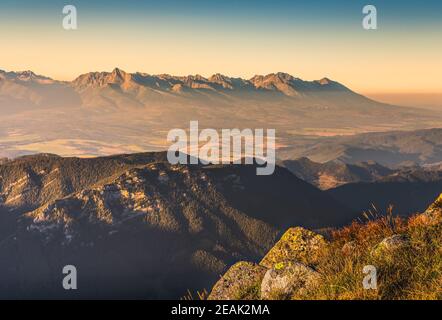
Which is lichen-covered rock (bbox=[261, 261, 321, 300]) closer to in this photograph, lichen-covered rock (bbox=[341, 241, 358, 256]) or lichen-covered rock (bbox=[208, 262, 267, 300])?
lichen-covered rock (bbox=[208, 262, 267, 300])

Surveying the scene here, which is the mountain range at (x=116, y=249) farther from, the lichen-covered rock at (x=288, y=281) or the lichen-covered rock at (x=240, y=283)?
the lichen-covered rock at (x=288, y=281)

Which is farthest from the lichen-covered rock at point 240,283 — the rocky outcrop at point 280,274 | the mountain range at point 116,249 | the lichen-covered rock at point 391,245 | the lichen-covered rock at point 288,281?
the mountain range at point 116,249

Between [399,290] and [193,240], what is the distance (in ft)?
605

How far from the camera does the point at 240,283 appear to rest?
572 inches

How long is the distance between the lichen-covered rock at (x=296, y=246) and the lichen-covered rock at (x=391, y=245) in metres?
4.65

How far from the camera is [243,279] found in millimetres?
14750

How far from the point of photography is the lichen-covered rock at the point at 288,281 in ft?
38.5

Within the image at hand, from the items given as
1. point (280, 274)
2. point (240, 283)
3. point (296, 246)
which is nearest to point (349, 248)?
point (280, 274)

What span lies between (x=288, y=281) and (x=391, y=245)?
276cm

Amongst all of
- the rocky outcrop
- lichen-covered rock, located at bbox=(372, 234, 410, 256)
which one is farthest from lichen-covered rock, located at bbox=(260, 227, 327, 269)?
lichen-covered rock, located at bbox=(372, 234, 410, 256)
